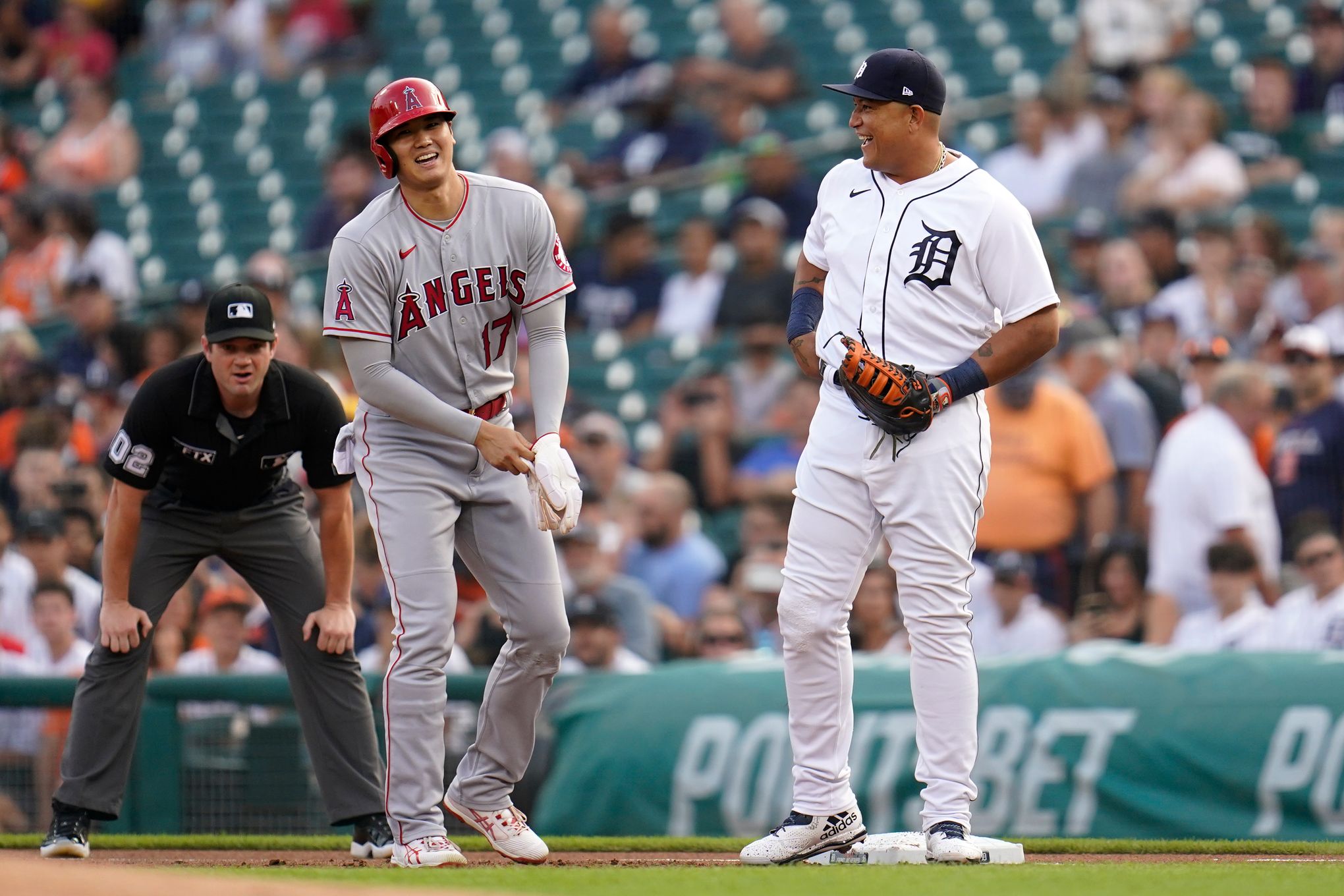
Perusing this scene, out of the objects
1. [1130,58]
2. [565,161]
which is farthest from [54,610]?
[1130,58]

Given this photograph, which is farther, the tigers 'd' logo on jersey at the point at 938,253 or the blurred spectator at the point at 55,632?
the blurred spectator at the point at 55,632

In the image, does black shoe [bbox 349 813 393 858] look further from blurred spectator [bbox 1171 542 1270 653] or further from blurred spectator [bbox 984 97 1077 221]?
blurred spectator [bbox 984 97 1077 221]

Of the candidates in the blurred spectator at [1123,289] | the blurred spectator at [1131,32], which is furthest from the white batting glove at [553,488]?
the blurred spectator at [1131,32]

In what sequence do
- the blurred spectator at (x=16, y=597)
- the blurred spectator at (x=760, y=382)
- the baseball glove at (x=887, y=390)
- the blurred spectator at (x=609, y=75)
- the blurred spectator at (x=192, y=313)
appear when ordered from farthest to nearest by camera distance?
the blurred spectator at (x=609, y=75) → the blurred spectator at (x=192, y=313) → the blurred spectator at (x=760, y=382) → the blurred spectator at (x=16, y=597) → the baseball glove at (x=887, y=390)

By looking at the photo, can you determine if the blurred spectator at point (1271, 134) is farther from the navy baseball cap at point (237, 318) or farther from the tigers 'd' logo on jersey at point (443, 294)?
the navy baseball cap at point (237, 318)

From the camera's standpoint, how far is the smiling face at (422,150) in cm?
486

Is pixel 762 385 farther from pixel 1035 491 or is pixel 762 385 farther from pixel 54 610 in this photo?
pixel 54 610

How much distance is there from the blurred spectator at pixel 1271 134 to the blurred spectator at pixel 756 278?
2772mm

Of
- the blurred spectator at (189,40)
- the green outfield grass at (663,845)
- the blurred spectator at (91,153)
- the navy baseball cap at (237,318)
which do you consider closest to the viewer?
the navy baseball cap at (237,318)

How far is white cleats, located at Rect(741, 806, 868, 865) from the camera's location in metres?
4.81

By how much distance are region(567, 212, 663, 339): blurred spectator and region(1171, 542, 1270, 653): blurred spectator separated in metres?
4.83

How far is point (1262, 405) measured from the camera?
8.42 m

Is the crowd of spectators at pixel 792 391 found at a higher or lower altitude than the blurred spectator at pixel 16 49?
lower

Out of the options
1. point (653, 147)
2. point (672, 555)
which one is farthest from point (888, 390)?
point (653, 147)
